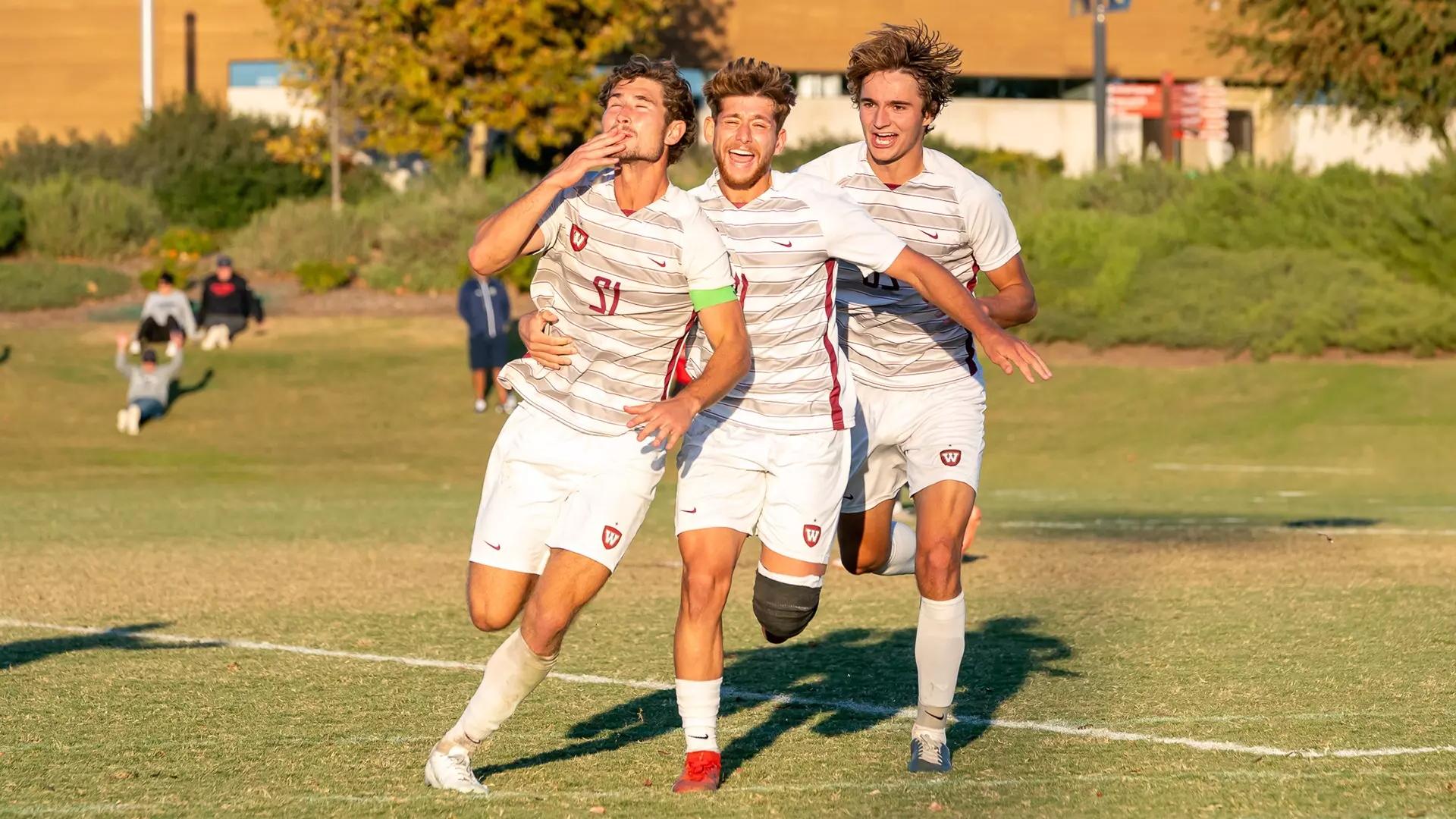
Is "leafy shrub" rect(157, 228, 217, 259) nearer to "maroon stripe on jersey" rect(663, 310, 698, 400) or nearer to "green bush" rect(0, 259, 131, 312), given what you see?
"green bush" rect(0, 259, 131, 312)

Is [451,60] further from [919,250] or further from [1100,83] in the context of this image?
[919,250]

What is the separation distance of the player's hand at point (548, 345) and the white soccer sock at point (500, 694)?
0.91 meters

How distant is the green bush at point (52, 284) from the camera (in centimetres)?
3011

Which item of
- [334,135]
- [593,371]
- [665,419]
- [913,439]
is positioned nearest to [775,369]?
[593,371]

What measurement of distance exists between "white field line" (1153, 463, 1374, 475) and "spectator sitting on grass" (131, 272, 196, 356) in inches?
510

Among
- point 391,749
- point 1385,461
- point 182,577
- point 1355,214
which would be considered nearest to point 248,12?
point 1355,214

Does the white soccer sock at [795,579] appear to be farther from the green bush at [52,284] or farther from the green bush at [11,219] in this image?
the green bush at [11,219]

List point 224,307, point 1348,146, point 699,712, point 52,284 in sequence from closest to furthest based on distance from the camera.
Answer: point 699,712
point 224,307
point 52,284
point 1348,146

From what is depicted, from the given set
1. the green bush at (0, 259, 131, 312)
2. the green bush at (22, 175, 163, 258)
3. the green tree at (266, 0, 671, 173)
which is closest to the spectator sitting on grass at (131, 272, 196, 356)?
the green bush at (0, 259, 131, 312)

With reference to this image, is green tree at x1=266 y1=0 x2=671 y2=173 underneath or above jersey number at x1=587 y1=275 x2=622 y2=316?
above

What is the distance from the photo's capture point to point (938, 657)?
671cm

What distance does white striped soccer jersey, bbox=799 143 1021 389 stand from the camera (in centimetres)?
716

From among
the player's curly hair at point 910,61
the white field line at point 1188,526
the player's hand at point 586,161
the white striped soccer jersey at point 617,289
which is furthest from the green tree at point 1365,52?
the player's hand at point 586,161

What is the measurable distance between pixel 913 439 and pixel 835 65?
143ft
